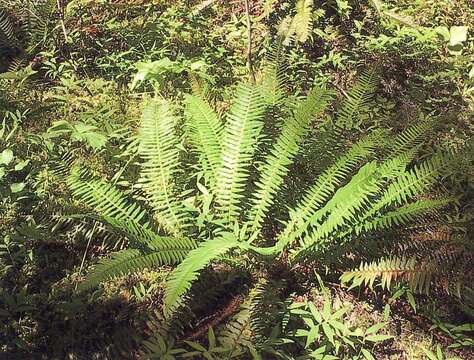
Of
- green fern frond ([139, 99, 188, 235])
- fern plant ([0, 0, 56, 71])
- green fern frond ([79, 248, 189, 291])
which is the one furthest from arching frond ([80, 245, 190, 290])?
fern plant ([0, 0, 56, 71])

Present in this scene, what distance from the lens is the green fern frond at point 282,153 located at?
2.76m

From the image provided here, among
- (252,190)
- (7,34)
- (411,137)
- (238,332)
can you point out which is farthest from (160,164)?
(7,34)

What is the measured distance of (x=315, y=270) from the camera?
2.77 meters

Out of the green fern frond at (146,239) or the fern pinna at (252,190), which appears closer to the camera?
the green fern frond at (146,239)

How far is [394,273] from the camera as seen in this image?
2.49m

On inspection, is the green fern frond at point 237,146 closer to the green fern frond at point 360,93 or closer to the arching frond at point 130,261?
the arching frond at point 130,261

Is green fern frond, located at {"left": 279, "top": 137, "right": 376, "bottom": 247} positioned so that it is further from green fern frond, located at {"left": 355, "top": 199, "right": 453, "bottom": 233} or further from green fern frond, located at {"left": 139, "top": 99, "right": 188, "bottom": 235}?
green fern frond, located at {"left": 139, "top": 99, "right": 188, "bottom": 235}

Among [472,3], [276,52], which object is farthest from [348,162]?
[472,3]

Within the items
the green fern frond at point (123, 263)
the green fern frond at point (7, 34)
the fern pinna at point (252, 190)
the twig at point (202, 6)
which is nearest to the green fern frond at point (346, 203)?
the fern pinna at point (252, 190)

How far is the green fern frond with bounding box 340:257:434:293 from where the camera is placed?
2.44 metres

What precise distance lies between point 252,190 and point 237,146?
0.30m

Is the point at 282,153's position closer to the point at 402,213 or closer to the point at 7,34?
the point at 402,213

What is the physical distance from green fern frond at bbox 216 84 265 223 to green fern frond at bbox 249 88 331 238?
11 centimetres

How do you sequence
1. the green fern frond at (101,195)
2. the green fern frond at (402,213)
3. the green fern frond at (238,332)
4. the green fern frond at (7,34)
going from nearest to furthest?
the green fern frond at (238,332) < the green fern frond at (402,213) < the green fern frond at (101,195) < the green fern frond at (7,34)
